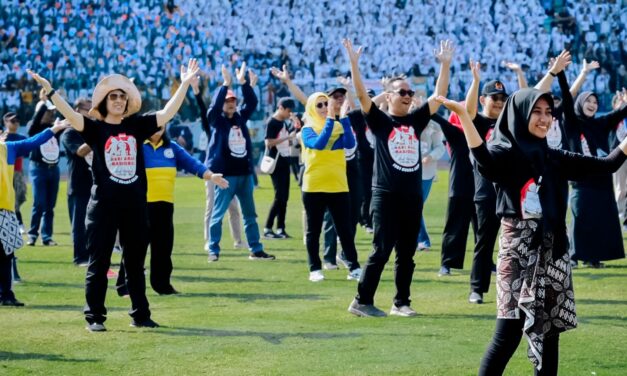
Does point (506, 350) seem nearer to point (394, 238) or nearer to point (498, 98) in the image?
point (394, 238)

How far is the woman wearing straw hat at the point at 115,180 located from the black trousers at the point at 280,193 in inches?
308

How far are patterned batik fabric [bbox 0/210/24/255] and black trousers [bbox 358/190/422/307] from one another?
3334 mm

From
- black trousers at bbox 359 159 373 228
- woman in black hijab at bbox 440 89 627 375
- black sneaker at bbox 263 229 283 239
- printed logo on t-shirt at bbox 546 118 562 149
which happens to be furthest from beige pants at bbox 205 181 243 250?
woman in black hijab at bbox 440 89 627 375

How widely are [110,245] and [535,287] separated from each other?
13.3 ft

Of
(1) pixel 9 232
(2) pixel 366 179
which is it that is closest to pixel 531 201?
(1) pixel 9 232

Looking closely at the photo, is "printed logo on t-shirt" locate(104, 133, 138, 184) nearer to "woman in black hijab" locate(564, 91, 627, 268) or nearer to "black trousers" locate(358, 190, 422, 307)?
"black trousers" locate(358, 190, 422, 307)


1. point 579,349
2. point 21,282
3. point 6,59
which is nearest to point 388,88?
point 579,349

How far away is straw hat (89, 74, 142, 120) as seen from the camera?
8508 mm

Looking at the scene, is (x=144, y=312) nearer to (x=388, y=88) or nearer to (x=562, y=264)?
(x=388, y=88)

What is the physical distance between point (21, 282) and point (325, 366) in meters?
5.90

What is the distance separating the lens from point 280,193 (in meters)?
16.7

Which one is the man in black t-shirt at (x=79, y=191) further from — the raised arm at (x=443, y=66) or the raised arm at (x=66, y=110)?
the raised arm at (x=443, y=66)

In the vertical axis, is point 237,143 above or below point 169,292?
above

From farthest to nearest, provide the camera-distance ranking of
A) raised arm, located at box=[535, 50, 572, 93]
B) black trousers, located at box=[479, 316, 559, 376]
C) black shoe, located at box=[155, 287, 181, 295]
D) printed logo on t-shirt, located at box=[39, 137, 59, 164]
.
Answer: printed logo on t-shirt, located at box=[39, 137, 59, 164]
black shoe, located at box=[155, 287, 181, 295]
raised arm, located at box=[535, 50, 572, 93]
black trousers, located at box=[479, 316, 559, 376]
